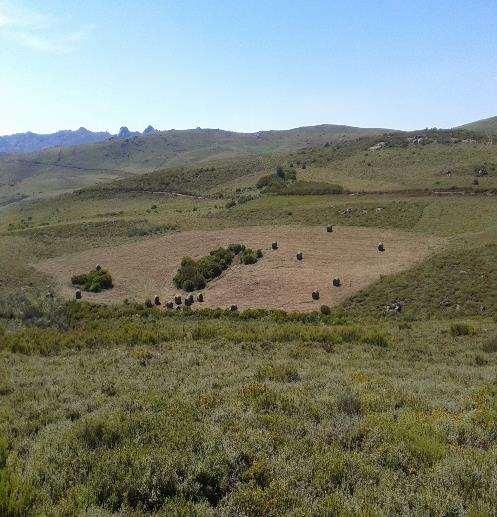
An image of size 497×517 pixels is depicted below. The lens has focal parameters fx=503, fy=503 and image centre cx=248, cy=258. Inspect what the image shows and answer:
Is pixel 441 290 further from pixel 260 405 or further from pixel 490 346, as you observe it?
pixel 260 405

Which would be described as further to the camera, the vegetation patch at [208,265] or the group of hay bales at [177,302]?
the vegetation patch at [208,265]

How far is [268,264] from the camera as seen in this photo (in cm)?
4091

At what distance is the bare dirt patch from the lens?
34719 millimetres

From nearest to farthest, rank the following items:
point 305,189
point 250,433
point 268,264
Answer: point 250,433, point 268,264, point 305,189

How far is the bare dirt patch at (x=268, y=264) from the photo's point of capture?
34719mm

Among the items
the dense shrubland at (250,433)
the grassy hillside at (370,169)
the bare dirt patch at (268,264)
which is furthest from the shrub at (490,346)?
the grassy hillside at (370,169)

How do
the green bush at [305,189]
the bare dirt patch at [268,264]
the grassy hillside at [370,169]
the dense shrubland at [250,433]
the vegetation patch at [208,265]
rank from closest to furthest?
1. the dense shrubland at [250,433]
2. the bare dirt patch at [268,264]
3. the vegetation patch at [208,265]
4. the green bush at [305,189]
5. the grassy hillside at [370,169]

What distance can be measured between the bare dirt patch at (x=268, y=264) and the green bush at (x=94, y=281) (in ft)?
2.38

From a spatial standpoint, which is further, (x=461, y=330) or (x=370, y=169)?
(x=370, y=169)

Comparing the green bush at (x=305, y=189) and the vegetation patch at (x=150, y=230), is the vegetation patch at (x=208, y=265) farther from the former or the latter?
the green bush at (x=305, y=189)

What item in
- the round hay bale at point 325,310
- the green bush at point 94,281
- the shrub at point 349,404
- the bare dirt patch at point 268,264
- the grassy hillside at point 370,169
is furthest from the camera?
the grassy hillside at point 370,169

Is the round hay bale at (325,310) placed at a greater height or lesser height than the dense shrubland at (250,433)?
lesser

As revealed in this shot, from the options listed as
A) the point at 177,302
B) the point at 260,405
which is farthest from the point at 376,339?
the point at 177,302

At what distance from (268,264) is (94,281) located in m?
14.1
